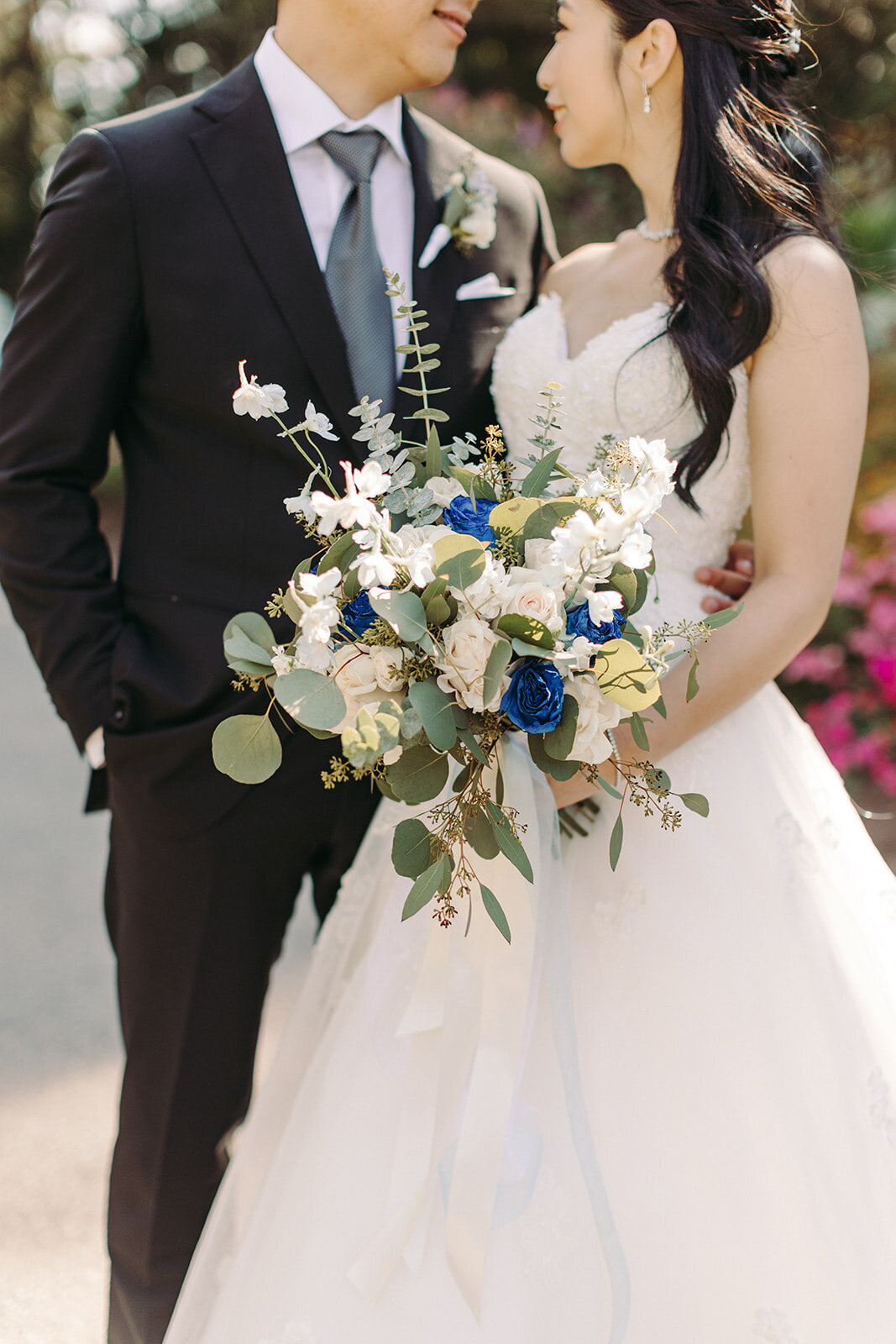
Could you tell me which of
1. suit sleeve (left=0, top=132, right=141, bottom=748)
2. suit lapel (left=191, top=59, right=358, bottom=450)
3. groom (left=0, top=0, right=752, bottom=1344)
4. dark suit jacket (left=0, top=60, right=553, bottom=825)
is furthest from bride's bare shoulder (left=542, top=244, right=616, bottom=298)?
suit sleeve (left=0, top=132, right=141, bottom=748)

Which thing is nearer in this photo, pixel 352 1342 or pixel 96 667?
pixel 352 1342

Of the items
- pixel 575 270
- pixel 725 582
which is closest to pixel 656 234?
pixel 575 270

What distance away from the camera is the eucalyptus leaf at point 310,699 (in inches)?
48.6

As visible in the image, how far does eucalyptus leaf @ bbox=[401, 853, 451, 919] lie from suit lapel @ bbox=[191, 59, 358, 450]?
37.0 inches

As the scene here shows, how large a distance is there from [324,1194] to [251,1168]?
375 millimetres

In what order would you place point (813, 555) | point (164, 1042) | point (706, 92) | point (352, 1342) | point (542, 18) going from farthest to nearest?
point (542, 18) → point (164, 1042) → point (706, 92) → point (813, 555) → point (352, 1342)

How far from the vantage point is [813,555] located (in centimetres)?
182

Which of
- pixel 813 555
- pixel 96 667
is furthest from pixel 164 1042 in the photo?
pixel 813 555

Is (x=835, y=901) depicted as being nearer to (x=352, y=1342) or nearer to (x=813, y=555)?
(x=813, y=555)

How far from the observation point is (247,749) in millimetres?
1324

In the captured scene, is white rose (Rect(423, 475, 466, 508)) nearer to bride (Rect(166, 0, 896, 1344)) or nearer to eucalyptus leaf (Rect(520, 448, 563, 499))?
eucalyptus leaf (Rect(520, 448, 563, 499))

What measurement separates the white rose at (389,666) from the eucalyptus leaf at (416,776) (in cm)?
8

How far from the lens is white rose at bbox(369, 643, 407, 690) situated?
1.31 m

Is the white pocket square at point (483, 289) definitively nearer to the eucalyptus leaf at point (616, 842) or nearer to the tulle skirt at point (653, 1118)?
the tulle skirt at point (653, 1118)
